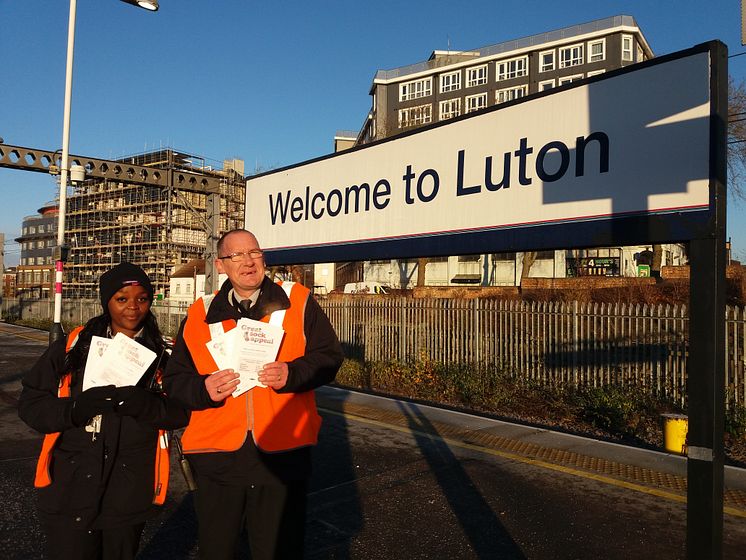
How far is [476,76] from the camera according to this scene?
64.9 metres

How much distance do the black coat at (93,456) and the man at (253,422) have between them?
0.61ft

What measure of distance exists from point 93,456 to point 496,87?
65857 mm

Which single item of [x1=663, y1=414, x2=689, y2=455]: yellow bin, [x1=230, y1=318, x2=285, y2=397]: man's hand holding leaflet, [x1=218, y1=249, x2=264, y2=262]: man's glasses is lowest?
[x1=663, y1=414, x2=689, y2=455]: yellow bin

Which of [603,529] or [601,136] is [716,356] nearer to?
[603,529]

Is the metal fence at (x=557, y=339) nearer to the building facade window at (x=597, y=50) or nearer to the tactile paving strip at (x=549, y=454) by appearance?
the tactile paving strip at (x=549, y=454)

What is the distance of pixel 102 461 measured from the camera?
2711 millimetres

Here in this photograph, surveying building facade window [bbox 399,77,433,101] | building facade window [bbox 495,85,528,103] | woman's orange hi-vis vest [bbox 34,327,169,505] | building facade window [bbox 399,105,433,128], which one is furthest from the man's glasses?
building facade window [bbox 399,77,433,101]

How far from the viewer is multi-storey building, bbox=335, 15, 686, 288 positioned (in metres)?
52.4

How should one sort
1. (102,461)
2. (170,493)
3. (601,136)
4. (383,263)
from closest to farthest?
(102,461)
(170,493)
(601,136)
(383,263)

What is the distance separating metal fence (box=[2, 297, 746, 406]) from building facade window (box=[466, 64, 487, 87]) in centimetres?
5520

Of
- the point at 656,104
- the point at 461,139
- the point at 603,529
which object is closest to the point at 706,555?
the point at 603,529

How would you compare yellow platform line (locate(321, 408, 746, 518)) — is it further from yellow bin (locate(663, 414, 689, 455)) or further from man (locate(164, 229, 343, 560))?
man (locate(164, 229, 343, 560))

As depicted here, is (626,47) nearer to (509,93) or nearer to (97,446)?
(509,93)

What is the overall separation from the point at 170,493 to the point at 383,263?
56076 millimetres
